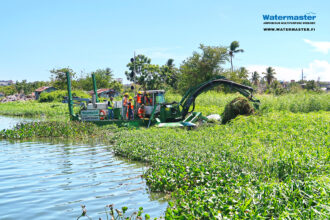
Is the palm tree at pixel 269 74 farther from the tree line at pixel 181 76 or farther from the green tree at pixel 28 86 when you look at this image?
the green tree at pixel 28 86

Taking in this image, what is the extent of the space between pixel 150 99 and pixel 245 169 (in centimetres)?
1248

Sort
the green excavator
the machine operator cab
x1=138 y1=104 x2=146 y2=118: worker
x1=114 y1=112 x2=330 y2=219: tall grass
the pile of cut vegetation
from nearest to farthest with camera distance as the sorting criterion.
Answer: x1=114 y1=112 x2=330 y2=219: tall grass, the pile of cut vegetation, the green excavator, the machine operator cab, x1=138 y1=104 x2=146 y2=118: worker

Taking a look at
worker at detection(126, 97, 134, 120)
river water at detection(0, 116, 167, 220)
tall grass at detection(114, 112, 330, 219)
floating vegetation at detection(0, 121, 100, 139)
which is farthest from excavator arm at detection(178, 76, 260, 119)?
river water at detection(0, 116, 167, 220)

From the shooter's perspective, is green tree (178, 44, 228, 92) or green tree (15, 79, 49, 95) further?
green tree (15, 79, 49, 95)

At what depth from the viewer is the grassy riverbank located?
17.6 ft

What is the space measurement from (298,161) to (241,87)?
11.7 meters

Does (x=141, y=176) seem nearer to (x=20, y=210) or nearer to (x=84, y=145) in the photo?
(x=20, y=210)

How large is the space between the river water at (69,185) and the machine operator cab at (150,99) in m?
5.61

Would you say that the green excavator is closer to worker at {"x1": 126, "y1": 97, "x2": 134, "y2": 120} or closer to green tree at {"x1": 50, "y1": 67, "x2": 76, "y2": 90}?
worker at {"x1": 126, "y1": 97, "x2": 134, "y2": 120}

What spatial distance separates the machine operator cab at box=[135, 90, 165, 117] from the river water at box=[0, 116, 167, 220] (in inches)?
221

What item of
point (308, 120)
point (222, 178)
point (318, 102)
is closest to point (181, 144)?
point (222, 178)

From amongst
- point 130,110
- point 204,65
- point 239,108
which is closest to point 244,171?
point 239,108

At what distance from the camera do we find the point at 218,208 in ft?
17.9

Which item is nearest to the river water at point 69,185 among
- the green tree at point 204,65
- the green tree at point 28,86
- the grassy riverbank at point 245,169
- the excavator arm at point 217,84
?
the grassy riverbank at point 245,169
